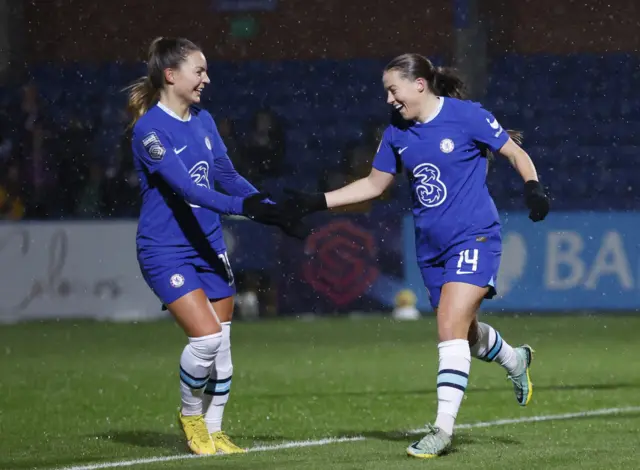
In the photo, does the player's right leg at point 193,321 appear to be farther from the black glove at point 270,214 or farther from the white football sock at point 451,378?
the white football sock at point 451,378

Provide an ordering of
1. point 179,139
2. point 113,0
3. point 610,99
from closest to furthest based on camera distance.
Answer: point 179,139 < point 610,99 < point 113,0

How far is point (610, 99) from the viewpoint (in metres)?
22.9

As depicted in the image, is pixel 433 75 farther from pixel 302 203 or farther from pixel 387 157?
pixel 302 203

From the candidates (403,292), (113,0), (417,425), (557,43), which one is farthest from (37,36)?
(417,425)

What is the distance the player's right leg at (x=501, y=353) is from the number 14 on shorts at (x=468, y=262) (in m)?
0.53

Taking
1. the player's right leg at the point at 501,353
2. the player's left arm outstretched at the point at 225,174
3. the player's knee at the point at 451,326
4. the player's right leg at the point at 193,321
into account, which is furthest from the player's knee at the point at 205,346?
the player's right leg at the point at 501,353

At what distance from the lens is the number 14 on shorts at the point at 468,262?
280 inches

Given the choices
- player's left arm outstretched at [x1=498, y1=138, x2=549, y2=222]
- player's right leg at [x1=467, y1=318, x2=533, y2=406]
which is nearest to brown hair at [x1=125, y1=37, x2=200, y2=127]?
player's left arm outstretched at [x1=498, y1=138, x2=549, y2=222]

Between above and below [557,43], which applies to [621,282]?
below

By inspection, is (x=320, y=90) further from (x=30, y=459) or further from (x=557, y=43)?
(x=30, y=459)

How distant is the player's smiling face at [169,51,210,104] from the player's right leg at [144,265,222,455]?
83 cm

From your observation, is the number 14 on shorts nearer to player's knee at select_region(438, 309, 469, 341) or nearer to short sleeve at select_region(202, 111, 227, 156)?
player's knee at select_region(438, 309, 469, 341)

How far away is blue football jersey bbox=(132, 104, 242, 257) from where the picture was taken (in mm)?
7098

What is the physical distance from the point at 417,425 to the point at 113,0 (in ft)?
68.8
